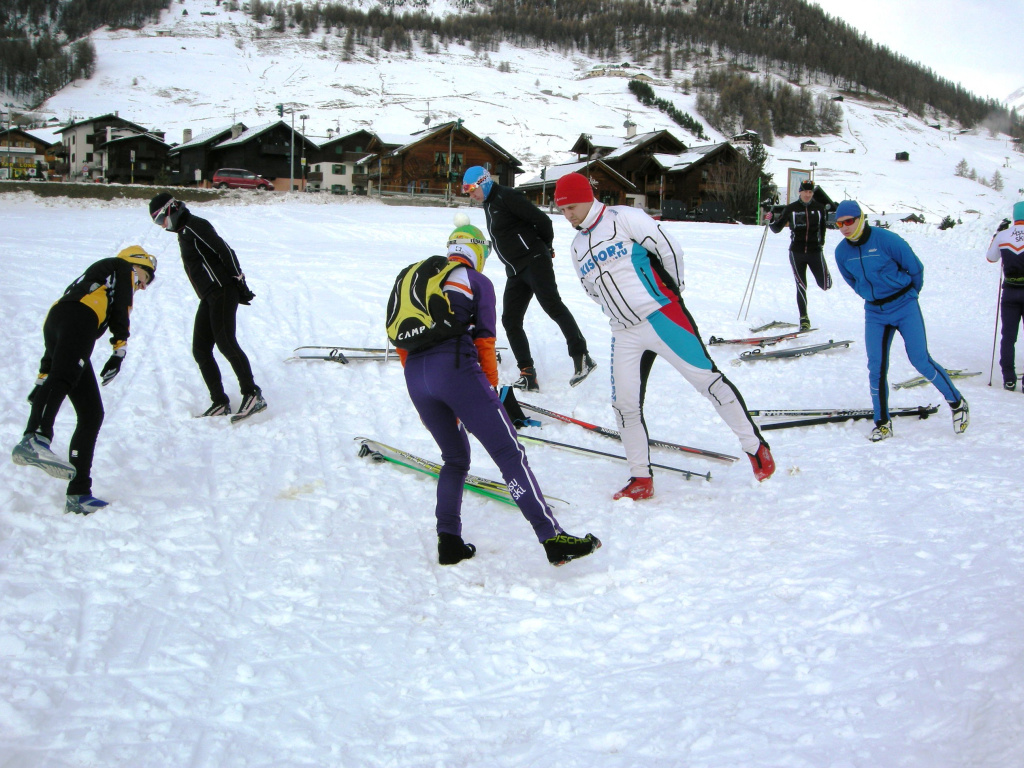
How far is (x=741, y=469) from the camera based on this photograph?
4.75 metres

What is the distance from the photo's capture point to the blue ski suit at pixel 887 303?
17.0 ft

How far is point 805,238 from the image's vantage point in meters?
8.94

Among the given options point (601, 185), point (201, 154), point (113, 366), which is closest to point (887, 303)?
point (113, 366)

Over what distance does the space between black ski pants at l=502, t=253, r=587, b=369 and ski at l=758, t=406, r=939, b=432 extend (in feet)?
6.17

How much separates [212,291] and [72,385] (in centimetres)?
176

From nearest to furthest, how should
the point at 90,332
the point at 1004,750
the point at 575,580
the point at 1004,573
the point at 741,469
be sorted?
the point at 1004,750
the point at 1004,573
the point at 575,580
the point at 90,332
the point at 741,469

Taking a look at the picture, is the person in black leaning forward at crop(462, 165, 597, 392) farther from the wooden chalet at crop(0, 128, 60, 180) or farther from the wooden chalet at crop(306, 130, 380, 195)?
the wooden chalet at crop(0, 128, 60, 180)

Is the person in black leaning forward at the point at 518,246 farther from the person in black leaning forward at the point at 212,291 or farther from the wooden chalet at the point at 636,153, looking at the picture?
the wooden chalet at the point at 636,153

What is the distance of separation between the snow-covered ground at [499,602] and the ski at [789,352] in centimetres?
145

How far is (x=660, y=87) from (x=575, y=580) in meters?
128

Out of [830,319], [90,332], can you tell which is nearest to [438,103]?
[830,319]

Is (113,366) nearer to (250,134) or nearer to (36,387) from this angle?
(36,387)

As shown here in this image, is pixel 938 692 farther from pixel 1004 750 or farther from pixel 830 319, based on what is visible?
pixel 830 319

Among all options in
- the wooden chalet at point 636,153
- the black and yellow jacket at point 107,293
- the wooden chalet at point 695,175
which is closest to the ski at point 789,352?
the black and yellow jacket at point 107,293
